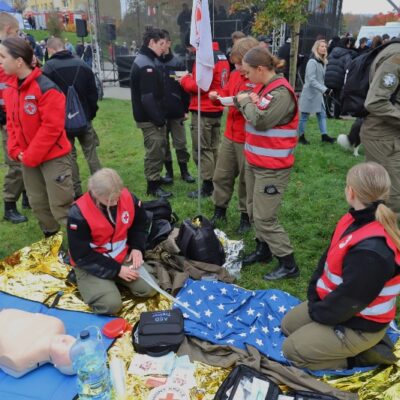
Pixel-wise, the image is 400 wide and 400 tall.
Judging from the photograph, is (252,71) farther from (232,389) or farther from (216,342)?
(232,389)

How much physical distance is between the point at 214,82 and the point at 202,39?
1.01 m

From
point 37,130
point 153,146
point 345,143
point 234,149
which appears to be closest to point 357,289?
point 234,149

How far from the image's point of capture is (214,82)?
212 inches

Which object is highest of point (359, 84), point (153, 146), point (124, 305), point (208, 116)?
point (359, 84)

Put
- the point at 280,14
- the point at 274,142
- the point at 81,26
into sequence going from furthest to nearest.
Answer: the point at 81,26
the point at 280,14
the point at 274,142

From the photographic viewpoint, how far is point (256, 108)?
3541 mm

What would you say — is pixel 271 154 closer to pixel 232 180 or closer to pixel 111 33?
pixel 232 180

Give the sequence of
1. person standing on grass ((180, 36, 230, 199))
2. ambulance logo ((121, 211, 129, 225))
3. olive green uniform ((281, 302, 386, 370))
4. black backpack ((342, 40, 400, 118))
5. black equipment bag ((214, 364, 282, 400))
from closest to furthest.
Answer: black equipment bag ((214, 364, 282, 400))
olive green uniform ((281, 302, 386, 370))
ambulance logo ((121, 211, 129, 225))
black backpack ((342, 40, 400, 118))
person standing on grass ((180, 36, 230, 199))

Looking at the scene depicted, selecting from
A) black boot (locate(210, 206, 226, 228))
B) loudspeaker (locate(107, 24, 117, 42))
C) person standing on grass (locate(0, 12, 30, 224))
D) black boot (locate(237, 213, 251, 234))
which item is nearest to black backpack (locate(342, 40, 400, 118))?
black boot (locate(237, 213, 251, 234))

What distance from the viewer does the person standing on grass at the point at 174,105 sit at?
5625 millimetres

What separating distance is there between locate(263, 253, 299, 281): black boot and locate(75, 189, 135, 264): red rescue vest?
140cm

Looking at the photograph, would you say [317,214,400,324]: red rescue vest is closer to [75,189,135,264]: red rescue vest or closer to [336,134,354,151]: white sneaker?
Result: [75,189,135,264]: red rescue vest

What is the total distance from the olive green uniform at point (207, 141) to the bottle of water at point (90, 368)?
341cm

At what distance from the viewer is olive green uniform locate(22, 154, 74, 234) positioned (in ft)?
13.6
